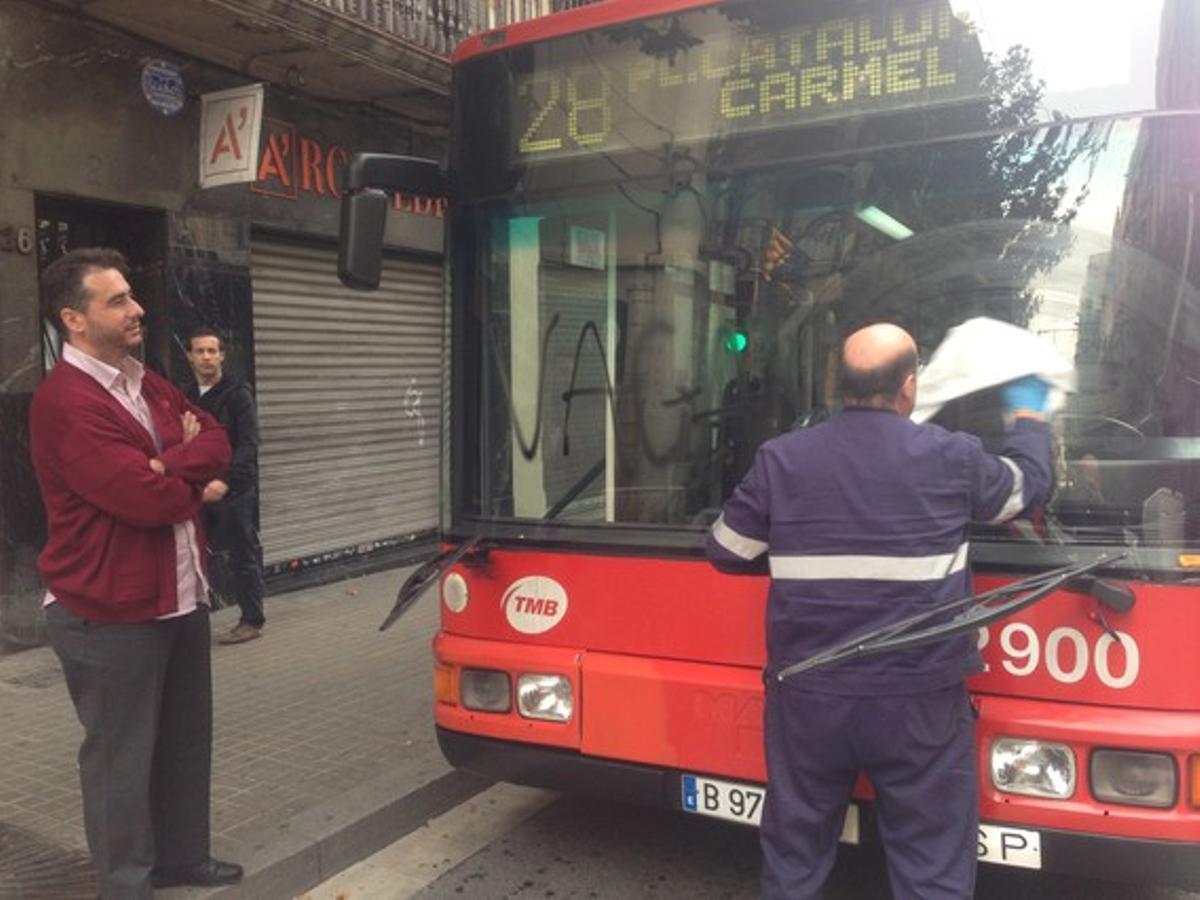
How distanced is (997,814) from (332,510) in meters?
6.37

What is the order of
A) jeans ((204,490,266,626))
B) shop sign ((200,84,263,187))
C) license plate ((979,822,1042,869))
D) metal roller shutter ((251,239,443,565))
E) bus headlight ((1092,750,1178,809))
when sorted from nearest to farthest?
bus headlight ((1092,750,1178,809)), license plate ((979,822,1042,869)), jeans ((204,490,266,626)), shop sign ((200,84,263,187)), metal roller shutter ((251,239,443,565))

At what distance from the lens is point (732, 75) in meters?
3.11

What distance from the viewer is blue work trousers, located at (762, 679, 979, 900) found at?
2.48 meters

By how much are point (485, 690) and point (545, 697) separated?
256mm

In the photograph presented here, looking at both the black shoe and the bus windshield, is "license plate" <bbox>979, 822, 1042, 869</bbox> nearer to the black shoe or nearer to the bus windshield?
the bus windshield

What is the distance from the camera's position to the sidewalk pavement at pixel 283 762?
3.61 m

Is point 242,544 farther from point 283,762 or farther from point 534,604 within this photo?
point 534,604

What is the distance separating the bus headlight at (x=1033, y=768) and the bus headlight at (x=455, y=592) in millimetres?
1692

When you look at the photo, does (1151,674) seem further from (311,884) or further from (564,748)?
(311,884)

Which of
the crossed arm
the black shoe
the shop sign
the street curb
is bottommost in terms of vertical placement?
the street curb

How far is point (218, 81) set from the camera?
23.1 ft

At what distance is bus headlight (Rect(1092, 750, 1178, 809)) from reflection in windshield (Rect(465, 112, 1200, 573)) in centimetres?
51

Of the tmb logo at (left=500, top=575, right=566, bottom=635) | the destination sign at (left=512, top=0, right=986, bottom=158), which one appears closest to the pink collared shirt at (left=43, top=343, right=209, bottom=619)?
the tmb logo at (left=500, top=575, right=566, bottom=635)

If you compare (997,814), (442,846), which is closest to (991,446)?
(997,814)
